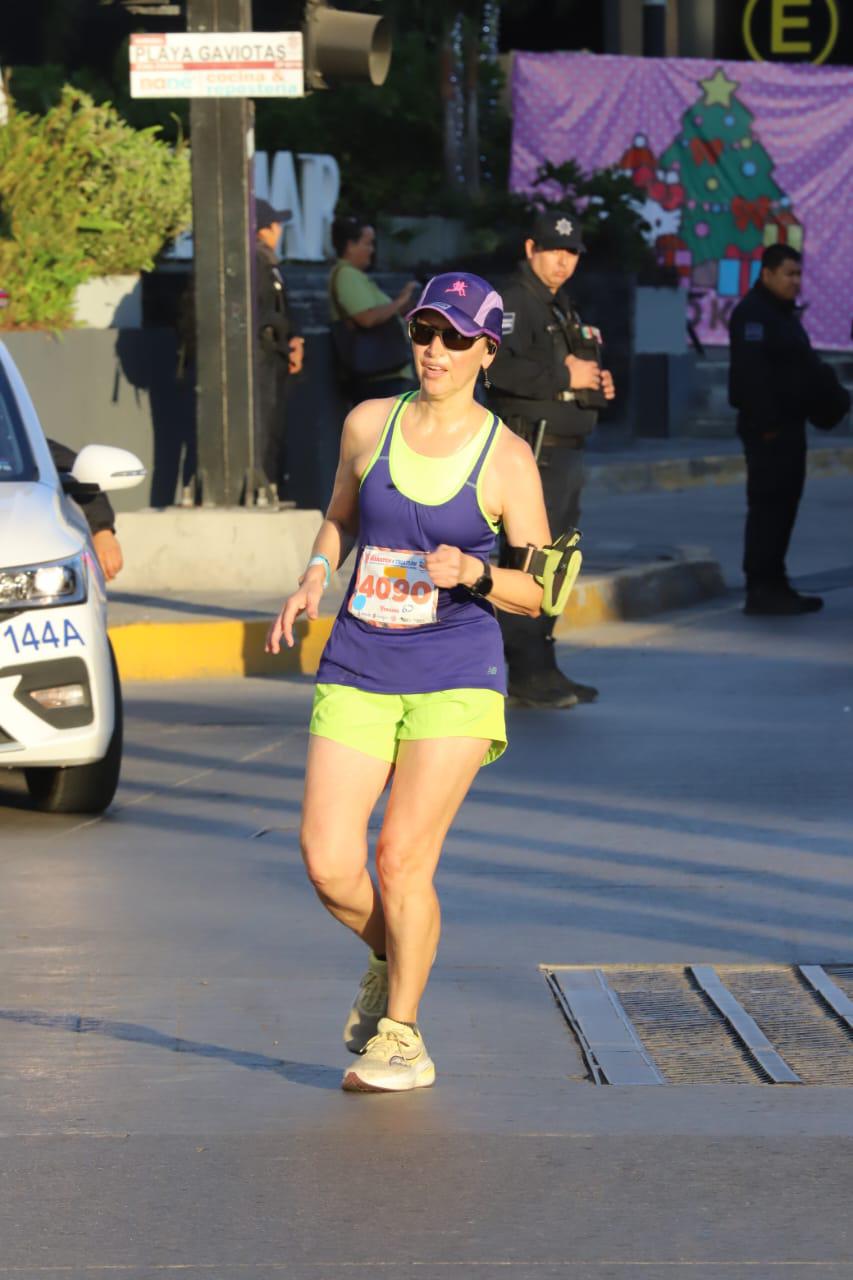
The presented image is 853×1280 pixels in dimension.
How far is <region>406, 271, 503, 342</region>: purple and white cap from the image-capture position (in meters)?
5.53

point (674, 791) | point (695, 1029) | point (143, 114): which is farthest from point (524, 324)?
point (143, 114)

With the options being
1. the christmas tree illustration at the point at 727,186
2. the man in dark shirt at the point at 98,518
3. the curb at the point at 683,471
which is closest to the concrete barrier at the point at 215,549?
the man in dark shirt at the point at 98,518

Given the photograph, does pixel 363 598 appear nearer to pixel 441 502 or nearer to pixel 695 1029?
pixel 441 502

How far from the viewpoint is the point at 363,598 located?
18.3ft

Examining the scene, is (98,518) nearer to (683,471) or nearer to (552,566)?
(552,566)

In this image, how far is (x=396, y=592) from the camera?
555 cm

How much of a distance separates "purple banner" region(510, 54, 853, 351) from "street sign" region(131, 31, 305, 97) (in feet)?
39.3

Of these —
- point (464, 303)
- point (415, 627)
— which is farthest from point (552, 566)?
point (464, 303)

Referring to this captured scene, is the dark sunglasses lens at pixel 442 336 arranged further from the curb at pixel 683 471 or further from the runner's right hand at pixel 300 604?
the curb at pixel 683 471

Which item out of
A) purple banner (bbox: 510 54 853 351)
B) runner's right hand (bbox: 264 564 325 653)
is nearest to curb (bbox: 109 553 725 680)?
runner's right hand (bbox: 264 564 325 653)

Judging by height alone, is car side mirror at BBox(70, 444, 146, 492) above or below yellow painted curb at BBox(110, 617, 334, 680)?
above

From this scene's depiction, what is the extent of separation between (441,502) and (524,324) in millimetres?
4872

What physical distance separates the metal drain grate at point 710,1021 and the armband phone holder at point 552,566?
1.06 metres

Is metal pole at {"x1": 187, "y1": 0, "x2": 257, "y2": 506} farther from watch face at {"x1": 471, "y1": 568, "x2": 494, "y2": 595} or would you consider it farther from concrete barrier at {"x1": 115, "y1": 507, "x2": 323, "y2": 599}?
watch face at {"x1": 471, "y1": 568, "x2": 494, "y2": 595}
